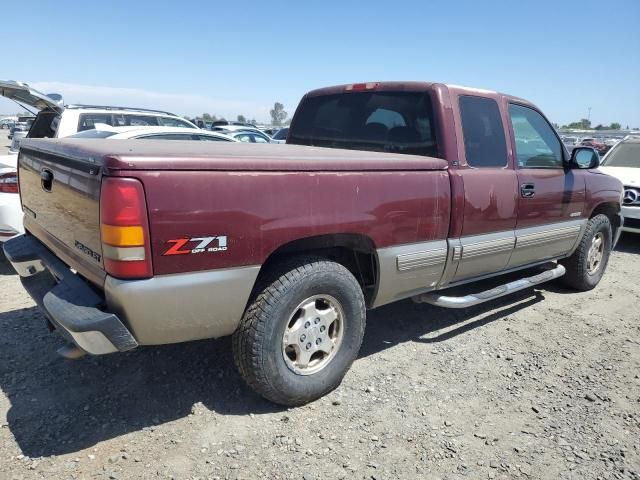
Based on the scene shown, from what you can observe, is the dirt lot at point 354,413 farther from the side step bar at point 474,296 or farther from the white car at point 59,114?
the white car at point 59,114

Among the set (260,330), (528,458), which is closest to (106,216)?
(260,330)

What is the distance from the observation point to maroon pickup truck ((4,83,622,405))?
2.25m

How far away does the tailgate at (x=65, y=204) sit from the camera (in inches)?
91.5

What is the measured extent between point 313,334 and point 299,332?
11cm

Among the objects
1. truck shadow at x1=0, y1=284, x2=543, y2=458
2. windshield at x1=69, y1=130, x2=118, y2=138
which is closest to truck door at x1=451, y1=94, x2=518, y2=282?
truck shadow at x1=0, y1=284, x2=543, y2=458

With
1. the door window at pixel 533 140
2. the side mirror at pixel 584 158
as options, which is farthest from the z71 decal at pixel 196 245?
the side mirror at pixel 584 158

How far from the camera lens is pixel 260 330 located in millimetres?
2639

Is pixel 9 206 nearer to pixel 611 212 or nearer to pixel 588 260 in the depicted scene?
pixel 588 260

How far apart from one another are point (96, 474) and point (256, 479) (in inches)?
29.5

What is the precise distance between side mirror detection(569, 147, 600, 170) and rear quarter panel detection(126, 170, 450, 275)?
6.38 feet

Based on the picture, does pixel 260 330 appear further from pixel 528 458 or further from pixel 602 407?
pixel 602 407

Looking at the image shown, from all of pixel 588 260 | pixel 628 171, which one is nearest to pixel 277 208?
pixel 588 260

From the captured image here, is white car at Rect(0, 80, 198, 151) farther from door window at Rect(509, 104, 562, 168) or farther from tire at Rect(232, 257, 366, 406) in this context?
door window at Rect(509, 104, 562, 168)

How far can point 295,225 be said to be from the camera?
264 cm
